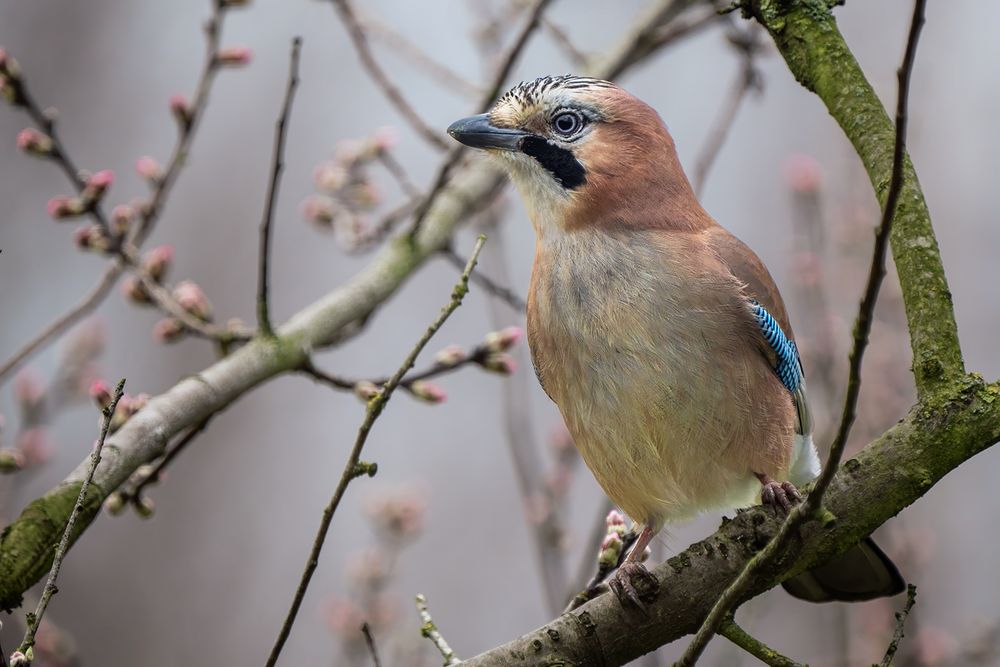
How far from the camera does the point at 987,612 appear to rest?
22.0 ft

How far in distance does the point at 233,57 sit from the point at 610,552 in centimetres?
208

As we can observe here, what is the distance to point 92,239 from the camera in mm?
3654

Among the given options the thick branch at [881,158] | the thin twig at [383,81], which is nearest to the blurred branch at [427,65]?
the thin twig at [383,81]

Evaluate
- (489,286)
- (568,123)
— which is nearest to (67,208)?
(489,286)

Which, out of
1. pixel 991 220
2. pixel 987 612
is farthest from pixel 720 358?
pixel 991 220

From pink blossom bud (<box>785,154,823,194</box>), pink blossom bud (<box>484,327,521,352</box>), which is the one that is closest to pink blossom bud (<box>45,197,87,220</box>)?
pink blossom bud (<box>484,327,521,352</box>)

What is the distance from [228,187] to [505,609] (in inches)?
145

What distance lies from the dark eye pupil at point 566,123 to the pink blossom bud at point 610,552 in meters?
1.22

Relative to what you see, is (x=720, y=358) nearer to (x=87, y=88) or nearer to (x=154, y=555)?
(x=154, y=555)

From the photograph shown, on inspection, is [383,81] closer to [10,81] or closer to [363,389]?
[10,81]

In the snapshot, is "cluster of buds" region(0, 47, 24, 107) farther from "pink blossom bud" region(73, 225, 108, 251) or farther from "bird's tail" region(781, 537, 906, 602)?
"bird's tail" region(781, 537, 906, 602)

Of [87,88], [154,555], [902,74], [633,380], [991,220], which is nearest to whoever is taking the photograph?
[902,74]

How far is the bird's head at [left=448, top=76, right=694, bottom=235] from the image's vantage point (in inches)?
137

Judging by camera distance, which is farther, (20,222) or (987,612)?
(20,222)
